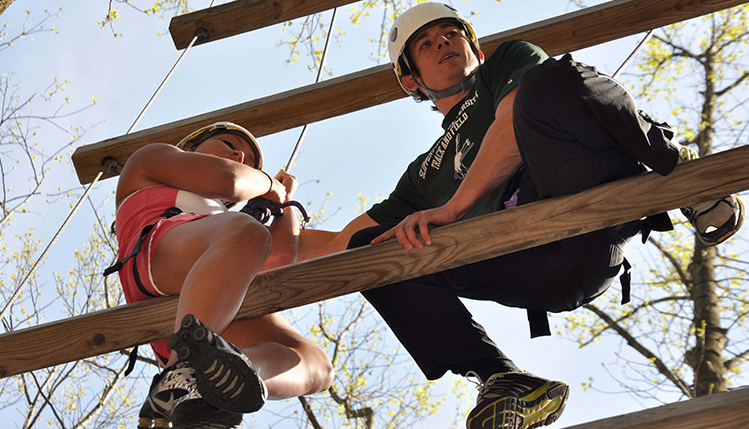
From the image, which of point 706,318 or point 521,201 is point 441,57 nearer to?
point 521,201

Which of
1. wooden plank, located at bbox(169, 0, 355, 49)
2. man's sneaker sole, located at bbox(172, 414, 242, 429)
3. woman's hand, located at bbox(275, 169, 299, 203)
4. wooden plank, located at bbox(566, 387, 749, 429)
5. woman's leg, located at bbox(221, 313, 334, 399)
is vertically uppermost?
wooden plank, located at bbox(169, 0, 355, 49)

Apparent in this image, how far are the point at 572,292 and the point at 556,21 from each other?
200 centimetres

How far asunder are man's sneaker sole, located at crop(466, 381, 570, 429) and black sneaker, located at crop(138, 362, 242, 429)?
0.73 metres

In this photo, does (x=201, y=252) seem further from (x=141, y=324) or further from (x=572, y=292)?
(x=572, y=292)

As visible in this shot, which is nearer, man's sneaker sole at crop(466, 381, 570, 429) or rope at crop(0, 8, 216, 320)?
man's sneaker sole at crop(466, 381, 570, 429)

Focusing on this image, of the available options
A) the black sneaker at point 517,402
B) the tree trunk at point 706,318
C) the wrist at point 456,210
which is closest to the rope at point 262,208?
the wrist at point 456,210

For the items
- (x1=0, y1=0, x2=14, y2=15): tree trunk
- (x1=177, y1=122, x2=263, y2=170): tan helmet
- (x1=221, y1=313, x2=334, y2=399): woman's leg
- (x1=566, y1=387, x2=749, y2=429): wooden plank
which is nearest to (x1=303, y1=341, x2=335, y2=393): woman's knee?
(x1=221, y1=313, x2=334, y2=399): woman's leg

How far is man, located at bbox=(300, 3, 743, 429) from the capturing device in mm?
1728

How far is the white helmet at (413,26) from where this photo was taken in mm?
3021

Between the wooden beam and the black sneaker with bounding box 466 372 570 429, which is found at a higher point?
the wooden beam

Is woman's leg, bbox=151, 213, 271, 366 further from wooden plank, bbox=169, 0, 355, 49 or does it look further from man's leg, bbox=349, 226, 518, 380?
wooden plank, bbox=169, 0, 355, 49

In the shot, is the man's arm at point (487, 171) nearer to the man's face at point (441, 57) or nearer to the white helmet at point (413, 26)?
the man's face at point (441, 57)

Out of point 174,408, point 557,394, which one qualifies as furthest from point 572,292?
point 174,408

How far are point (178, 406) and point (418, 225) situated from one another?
0.82 m
